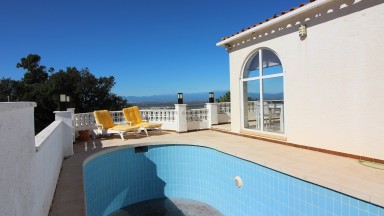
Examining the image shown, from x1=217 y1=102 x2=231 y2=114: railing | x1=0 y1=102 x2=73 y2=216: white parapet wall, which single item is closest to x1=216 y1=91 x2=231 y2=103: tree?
x1=217 y1=102 x2=231 y2=114: railing

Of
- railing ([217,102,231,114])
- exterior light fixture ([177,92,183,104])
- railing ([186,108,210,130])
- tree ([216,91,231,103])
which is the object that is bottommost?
railing ([186,108,210,130])

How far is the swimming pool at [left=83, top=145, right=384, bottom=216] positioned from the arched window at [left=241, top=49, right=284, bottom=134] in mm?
2566

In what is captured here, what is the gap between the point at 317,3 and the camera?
636 centimetres

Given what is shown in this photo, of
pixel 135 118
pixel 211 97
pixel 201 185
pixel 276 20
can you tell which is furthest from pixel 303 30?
pixel 135 118

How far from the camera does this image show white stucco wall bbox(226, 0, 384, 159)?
5547mm

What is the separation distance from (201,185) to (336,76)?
4.68 m

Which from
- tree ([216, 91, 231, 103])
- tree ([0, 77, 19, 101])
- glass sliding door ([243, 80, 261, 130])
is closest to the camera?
glass sliding door ([243, 80, 261, 130])

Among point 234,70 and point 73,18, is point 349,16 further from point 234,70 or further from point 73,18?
point 73,18

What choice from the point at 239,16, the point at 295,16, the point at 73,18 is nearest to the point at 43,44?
the point at 73,18

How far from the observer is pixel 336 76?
6.27m

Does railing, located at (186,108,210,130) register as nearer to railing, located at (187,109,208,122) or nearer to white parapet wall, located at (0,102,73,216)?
railing, located at (187,109,208,122)

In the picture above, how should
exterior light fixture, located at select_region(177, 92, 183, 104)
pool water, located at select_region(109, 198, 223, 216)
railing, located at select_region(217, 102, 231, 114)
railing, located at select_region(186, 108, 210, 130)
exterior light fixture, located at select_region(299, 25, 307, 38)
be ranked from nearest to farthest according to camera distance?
1. pool water, located at select_region(109, 198, 223, 216)
2. exterior light fixture, located at select_region(299, 25, 307, 38)
3. exterior light fixture, located at select_region(177, 92, 183, 104)
4. railing, located at select_region(186, 108, 210, 130)
5. railing, located at select_region(217, 102, 231, 114)

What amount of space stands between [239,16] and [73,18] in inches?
691

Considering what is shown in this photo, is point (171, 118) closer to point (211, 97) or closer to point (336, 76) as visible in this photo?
point (211, 97)
